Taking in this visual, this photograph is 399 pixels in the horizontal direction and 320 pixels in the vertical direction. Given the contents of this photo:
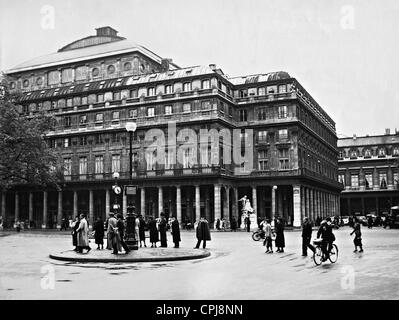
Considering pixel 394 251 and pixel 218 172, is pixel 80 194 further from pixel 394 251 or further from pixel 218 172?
pixel 394 251

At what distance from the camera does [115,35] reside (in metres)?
81.1

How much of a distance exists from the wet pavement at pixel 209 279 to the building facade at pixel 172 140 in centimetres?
4214

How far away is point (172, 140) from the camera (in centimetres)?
6381

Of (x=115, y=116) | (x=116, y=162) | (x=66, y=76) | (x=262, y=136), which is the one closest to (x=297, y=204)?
(x=262, y=136)

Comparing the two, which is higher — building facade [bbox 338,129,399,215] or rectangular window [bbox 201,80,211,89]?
rectangular window [bbox 201,80,211,89]

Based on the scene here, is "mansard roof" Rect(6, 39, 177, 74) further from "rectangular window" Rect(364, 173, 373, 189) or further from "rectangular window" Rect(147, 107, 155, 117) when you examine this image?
"rectangular window" Rect(364, 173, 373, 189)

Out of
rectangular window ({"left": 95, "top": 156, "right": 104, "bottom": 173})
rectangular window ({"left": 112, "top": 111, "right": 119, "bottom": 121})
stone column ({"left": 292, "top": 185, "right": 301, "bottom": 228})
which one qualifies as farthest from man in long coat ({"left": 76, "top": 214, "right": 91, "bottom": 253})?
rectangular window ({"left": 95, "top": 156, "right": 104, "bottom": 173})

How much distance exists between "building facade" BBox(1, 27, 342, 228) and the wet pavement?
4214 centimetres

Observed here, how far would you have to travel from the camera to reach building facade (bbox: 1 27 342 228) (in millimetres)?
62875

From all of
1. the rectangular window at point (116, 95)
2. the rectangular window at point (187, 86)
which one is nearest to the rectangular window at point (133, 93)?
the rectangular window at point (116, 95)

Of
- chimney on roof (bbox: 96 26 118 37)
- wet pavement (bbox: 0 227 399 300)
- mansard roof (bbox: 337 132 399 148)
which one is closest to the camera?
wet pavement (bbox: 0 227 399 300)

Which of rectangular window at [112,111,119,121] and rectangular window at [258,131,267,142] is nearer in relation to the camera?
rectangular window at [258,131,267,142]

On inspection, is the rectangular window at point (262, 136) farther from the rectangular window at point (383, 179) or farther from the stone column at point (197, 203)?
the rectangular window at point (383, 179)

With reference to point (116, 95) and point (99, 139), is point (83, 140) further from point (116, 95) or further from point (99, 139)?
point (116, 95)
